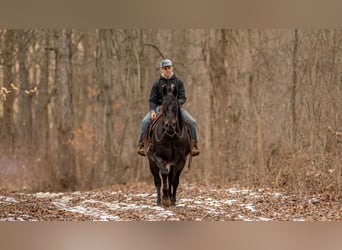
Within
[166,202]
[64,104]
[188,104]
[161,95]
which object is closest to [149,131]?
[161,95]

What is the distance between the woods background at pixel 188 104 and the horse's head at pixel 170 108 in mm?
3150

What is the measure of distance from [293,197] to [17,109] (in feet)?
32.8

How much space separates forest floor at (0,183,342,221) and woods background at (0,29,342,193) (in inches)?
31.3

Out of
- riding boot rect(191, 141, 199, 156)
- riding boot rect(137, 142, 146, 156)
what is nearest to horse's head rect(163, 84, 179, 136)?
riding boot rect(191, 141, 199, 156)

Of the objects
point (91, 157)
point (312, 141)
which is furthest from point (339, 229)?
point (91, 157)

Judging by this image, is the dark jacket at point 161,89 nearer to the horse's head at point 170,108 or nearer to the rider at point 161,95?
the rider at point 161,95

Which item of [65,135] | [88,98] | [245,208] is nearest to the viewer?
[245,208]

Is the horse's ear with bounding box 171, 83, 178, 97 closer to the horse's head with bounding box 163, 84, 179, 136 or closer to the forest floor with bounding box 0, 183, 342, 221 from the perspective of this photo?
the horse's head with bounding box 163, 84, 179, 136

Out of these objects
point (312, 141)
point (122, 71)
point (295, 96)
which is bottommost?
point (312, 141)

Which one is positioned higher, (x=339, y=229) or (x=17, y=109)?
(x=17, y=109)

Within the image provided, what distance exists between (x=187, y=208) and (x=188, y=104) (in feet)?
26.1

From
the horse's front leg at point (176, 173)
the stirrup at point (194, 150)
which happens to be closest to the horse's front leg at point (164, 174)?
the horse's front leg at point (176, 173)

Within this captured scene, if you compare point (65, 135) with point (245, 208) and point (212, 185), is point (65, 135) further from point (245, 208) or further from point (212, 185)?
point (245, 208)

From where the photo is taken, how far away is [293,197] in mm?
10102
